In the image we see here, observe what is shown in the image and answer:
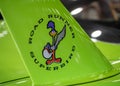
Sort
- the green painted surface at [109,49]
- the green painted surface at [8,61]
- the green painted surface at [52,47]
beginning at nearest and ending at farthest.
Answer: the green painted surface at [52,47], the green painted surface at [8,61], the green painted surface at [109,49]

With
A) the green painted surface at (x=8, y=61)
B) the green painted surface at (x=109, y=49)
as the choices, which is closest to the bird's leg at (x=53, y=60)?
the green painted surface at (x=8, y=61)

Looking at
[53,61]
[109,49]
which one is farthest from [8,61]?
[109,49]

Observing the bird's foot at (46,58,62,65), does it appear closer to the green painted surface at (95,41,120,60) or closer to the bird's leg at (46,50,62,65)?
the bird's leg at (46,50,62,65)

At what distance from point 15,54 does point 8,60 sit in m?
0.05

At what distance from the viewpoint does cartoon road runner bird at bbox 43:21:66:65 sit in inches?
54.4

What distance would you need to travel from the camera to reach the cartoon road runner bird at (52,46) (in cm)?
138

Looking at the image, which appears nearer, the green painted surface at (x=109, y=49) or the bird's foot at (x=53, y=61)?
the bird's foot at (x=53, y=61)

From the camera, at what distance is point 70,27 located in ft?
4.77

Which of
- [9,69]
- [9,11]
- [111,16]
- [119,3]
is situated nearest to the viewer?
[9,11]

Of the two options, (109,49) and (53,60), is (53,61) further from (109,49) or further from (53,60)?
(109,49)

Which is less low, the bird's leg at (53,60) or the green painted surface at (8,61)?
the green painted surface at (8,61)

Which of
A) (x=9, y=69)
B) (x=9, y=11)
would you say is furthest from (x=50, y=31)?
(x=9, y=69)

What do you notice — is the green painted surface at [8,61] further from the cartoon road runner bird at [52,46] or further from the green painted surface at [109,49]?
the green painted surface at [109,49]

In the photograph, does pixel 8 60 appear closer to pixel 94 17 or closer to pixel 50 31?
pixel 50 31
